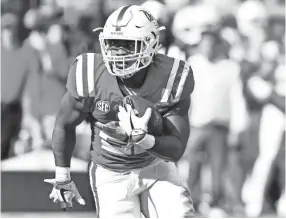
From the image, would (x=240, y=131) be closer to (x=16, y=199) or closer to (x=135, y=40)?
A: (x=16, y=199)

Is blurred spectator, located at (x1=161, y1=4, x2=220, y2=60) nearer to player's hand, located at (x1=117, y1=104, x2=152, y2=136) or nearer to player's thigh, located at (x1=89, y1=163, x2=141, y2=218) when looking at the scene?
player's thigh, located at (x1=89, y1=163, x2=141, y2=218)

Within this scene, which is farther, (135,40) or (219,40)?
(219,40)

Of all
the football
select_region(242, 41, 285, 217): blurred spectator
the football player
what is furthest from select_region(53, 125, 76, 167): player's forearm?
select_region(242, 41, 285, 217): blurred spectator

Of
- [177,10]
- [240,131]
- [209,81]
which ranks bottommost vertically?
[240,131]

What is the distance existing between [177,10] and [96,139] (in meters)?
2.03

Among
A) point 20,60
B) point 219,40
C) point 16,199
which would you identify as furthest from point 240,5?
point 16,199

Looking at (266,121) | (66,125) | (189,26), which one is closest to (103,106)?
(66,125)

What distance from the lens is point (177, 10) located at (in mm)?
5094

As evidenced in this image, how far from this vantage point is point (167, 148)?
117 inches

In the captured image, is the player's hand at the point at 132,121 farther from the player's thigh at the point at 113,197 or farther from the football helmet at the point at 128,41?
the player's thigh at the point at 113,197

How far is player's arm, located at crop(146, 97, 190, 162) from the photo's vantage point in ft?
9.70

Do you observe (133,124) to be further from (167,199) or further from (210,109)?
(210,109)

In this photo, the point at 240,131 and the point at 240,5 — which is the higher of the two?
the point at 240,5

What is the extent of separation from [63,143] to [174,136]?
1.47ft
